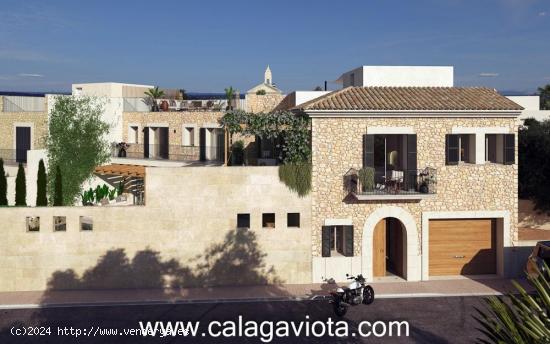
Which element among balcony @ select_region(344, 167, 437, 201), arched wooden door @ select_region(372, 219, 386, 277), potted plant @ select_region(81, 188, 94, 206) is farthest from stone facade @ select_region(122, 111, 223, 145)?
arched wooden door @ select_region(372, 219, 386, 277)

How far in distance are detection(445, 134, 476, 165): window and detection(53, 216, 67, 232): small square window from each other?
1598 cm

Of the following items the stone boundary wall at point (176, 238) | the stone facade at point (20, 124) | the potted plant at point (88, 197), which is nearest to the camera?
the stone boundary wall at point (176, 238)

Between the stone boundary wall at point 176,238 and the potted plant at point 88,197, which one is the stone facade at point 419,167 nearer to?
the stone boundary wall at point 176,238

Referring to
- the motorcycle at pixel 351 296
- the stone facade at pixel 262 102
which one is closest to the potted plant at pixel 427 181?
the motorcycle at pixel 351 296

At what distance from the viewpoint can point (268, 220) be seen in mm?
23641

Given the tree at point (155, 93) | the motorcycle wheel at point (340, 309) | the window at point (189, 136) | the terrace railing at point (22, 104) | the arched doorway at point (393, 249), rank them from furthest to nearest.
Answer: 1. the tree at point (155, 93)
2. the terrace railing at point (22, 104)
3. the window at point (189, 136)
4. the arched doorway at point (393, 249)
5. the motorcycle wheel at point (340, 309)

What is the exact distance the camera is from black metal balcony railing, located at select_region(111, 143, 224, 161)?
34.7 metres

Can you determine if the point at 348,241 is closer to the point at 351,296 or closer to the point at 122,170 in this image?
the point at 351,296

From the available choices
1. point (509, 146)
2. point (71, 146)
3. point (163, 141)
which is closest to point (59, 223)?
point (71, 146)

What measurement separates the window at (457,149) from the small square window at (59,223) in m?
16.0

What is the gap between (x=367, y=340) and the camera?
1736 cm

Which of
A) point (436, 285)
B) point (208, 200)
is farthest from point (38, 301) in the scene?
point (436, 285)

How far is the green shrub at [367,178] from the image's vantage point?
906 inches

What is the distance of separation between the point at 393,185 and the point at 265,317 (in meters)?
8.13
